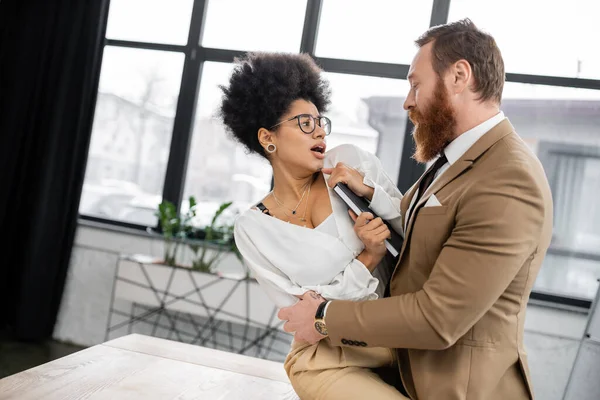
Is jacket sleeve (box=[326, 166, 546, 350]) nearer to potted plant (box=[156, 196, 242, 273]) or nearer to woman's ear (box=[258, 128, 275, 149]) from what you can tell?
woman's ear (box=[258, 128, 275, 149])

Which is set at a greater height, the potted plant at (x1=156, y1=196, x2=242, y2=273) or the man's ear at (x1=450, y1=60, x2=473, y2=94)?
the man's ear at (x1=450, y1=60, x2=473, y2=94)

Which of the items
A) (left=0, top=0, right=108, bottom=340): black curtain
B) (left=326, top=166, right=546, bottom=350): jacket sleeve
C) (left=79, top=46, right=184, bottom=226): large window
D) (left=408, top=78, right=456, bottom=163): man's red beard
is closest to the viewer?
(left=326, top=166, right=546, bottom=350): jacket sleeve

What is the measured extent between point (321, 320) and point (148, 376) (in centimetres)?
76

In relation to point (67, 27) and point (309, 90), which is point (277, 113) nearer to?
point (309, 90)

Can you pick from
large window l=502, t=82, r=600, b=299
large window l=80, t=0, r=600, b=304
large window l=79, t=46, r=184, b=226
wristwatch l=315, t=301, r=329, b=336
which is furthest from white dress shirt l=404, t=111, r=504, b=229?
large window l=79, t=46, r=184, b=226

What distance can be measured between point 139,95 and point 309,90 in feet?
9.77

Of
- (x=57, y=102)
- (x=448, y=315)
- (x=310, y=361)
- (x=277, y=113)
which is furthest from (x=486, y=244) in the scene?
(x=57, y=102)

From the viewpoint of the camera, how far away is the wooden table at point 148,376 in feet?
5.68

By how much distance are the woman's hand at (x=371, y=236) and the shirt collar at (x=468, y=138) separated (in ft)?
0.85

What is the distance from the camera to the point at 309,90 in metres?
2.04

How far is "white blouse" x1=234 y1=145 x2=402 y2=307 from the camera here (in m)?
1.64

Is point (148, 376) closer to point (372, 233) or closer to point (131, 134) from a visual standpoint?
point (372, 233)

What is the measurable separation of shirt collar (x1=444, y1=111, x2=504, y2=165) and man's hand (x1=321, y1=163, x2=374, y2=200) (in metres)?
0.29

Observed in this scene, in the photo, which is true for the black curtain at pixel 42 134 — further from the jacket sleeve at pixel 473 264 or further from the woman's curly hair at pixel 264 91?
the jacket sleeve at pixel 473 264
